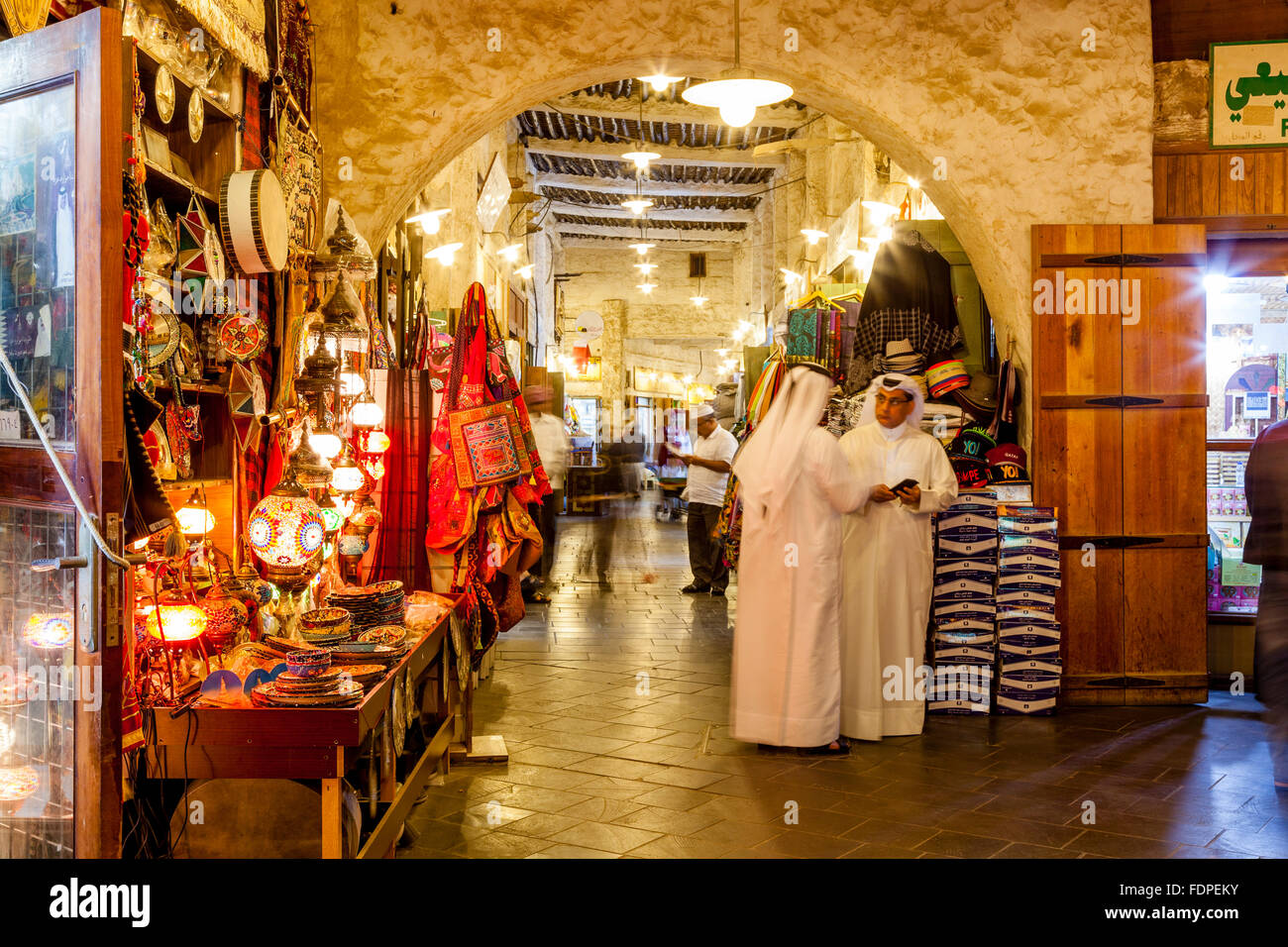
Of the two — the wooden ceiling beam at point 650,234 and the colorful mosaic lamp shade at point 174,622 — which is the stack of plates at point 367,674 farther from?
the wooden ceiling beam at point 650,234

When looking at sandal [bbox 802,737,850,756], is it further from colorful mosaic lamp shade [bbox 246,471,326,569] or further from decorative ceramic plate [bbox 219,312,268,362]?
decorative ceramic plate [bbox 219,312,268,362]

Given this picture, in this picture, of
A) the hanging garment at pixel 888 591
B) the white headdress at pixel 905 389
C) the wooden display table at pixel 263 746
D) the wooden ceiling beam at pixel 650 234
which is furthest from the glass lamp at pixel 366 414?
the wooden ceiling beam at pixel 650 234

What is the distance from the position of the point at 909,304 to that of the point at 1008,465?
4.44ft

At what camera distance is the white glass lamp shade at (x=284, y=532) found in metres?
3.35

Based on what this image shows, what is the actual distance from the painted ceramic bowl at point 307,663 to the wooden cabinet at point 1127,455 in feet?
14.0

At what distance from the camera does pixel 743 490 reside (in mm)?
5062

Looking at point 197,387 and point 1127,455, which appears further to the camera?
point 1127,455

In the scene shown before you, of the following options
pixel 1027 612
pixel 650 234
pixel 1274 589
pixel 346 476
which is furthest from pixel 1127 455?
pixel 650 234

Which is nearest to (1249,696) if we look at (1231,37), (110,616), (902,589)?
(902,589)

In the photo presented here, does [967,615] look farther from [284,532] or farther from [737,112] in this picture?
[284,532]

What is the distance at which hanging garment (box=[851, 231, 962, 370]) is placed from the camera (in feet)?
21.5

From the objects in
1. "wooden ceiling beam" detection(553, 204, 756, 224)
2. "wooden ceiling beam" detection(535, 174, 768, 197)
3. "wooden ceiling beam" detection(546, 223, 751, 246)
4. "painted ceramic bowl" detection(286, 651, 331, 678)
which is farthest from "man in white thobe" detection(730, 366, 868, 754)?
"wooden ceiling beam" detection(546, 223, 751, 246)

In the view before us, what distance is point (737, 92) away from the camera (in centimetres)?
510

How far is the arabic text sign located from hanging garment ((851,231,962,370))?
→ 5.62ft
